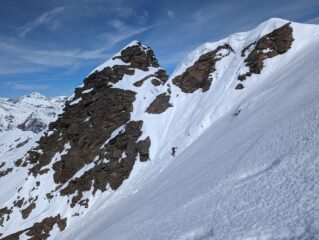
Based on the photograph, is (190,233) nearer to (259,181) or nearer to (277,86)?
(259,181)

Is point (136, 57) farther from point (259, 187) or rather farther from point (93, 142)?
point (259, 187)

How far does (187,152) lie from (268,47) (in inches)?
826

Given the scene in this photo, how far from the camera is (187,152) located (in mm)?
32500

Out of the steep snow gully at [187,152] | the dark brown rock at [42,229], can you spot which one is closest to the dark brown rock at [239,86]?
the steep snow gully at [187,152]

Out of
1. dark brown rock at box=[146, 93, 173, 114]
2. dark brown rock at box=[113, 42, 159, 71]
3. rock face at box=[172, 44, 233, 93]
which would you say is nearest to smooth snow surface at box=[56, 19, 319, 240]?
rock face at box=[172, 44, 233, 93]

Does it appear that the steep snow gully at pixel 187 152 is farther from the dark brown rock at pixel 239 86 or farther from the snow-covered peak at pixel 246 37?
the snow-covered peak at pixel 246 37

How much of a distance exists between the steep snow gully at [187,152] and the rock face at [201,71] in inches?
8.4

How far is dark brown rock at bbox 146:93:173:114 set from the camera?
50.6 meters

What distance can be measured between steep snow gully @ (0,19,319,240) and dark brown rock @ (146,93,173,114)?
252mm

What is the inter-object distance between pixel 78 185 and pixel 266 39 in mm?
37898

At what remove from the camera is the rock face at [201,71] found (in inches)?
1928

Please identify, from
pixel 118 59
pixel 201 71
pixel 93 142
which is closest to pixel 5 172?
pixel 93 142

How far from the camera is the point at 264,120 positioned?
842 inches

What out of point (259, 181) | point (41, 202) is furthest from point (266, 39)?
point (41, 202)
